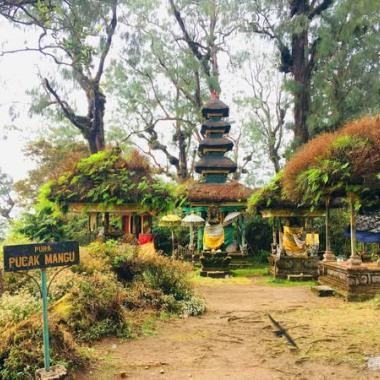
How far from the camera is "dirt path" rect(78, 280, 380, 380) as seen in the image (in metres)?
Result: 5.50

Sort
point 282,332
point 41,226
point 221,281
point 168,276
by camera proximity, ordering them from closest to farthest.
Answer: point 282,332
point 168,276
point 221,281
point 41,226

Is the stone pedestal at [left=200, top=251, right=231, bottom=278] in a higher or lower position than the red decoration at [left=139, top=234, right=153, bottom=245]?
lower

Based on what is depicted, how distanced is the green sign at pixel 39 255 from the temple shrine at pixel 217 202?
461 inches

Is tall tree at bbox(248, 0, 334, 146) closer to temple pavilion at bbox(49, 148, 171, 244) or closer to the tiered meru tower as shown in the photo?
the tiered meru tower

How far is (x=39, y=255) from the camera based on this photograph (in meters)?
5.08

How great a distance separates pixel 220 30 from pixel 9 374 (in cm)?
2670

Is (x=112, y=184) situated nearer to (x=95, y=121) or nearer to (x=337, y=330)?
(x=95, y=121)

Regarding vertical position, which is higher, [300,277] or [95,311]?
[95,311]

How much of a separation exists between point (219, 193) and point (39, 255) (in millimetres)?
14847

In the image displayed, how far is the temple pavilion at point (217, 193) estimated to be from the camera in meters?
19.2

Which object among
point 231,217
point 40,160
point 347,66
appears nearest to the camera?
point 231,217

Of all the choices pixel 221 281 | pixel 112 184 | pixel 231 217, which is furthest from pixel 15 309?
pixel 231 217

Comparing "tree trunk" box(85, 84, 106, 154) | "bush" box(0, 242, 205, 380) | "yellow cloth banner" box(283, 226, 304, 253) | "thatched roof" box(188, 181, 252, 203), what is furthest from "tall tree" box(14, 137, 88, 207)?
"bush" box(0, 242, 205, 380)

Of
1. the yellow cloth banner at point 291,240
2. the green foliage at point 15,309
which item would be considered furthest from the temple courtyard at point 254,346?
the yellow cloth banner at point 291,240
